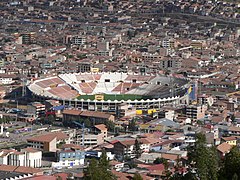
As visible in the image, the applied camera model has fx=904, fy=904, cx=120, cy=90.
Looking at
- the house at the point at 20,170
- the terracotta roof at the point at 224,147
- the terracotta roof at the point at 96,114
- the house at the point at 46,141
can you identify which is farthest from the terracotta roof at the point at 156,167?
the terracotta roof at the point at 96,114

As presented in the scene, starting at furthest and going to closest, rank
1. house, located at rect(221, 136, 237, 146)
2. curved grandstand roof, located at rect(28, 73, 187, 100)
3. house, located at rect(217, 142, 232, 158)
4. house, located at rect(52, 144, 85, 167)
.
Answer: curved grandstand roof, located at rect(28, 73, 187, 100) → house, located at rect(221, 136, 237, 146) → house, located at rect(52, 144, 85, 167) → house, located at rect(217, 142, 232, 158)

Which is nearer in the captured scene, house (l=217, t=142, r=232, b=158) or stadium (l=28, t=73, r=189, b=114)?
house (l=217, t=142, r=232, b=158)

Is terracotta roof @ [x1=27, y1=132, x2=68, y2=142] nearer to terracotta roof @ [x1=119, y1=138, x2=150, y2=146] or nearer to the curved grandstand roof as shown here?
terracotta roof @ [x1=119, y1=138, x2=150, y2=146]

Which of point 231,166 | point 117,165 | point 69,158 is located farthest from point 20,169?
point 231,166

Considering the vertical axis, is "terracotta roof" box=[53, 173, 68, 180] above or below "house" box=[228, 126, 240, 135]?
above

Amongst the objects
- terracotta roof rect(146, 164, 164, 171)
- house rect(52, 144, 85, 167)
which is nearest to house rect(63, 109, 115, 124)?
house rect(52, 144, 85, 167)
